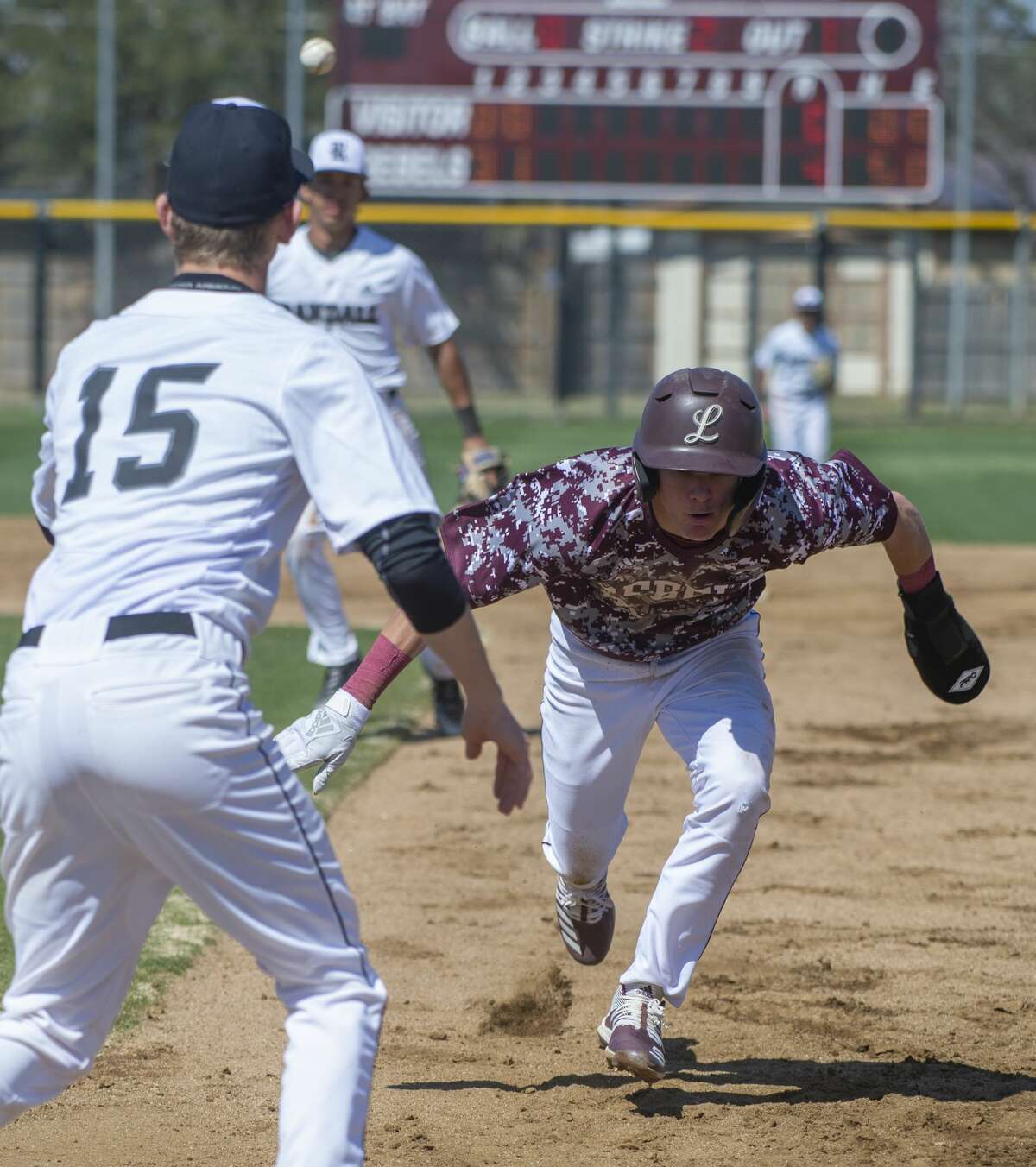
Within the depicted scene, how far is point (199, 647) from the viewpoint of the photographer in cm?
253

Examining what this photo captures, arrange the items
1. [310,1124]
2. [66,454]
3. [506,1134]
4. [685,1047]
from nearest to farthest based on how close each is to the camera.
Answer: [310,1124] < [66,454] < [506,1134] < [685,1047]

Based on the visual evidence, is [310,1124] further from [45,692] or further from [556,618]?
[556,618]

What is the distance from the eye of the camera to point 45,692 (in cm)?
252

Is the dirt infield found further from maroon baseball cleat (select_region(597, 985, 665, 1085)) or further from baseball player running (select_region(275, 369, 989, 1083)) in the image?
baseball player running (select_region(275, 369, 989, 1083))

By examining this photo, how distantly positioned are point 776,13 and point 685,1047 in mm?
18100

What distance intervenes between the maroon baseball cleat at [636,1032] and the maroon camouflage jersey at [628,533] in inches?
34.6

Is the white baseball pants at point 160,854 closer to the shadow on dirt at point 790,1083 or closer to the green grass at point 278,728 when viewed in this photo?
the shadow on dirt at point 790,1083

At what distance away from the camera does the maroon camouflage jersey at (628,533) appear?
372 centimetres

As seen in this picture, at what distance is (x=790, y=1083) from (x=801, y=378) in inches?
460

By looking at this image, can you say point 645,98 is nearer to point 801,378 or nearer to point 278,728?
point 801,378

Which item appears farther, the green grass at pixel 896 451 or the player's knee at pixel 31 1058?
the green grass at pixel 896 451

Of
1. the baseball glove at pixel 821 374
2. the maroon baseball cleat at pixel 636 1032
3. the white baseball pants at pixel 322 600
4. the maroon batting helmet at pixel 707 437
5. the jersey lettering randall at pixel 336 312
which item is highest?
the jersey lettering randall at pixel 336 312

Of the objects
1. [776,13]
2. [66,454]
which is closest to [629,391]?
[776,13]

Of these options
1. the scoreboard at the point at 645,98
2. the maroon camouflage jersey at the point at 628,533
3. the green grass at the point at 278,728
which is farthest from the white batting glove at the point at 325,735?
the scoreboard at the point at 645,98
